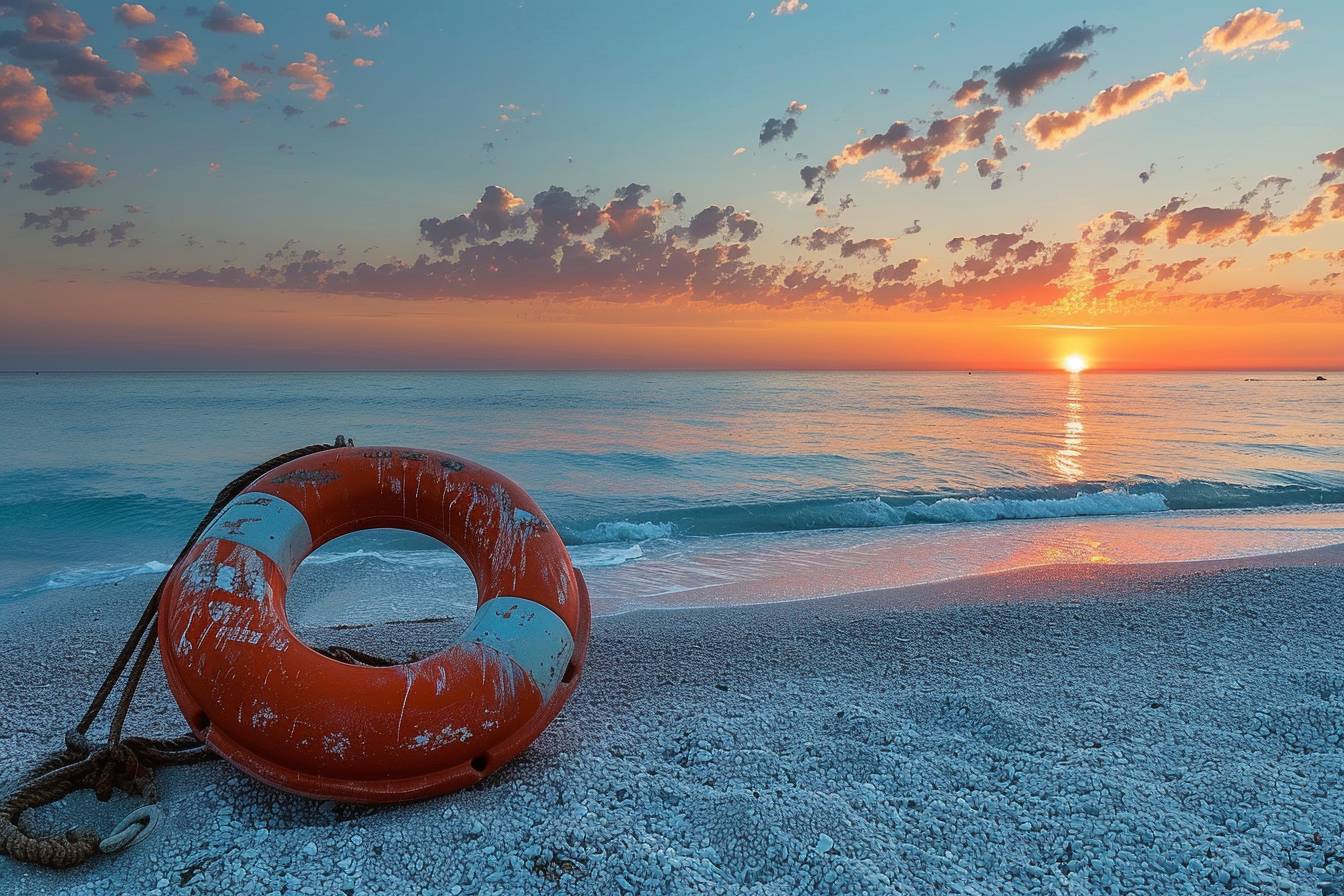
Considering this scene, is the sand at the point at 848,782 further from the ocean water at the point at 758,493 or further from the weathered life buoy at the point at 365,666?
the ocean water at the point at 758,493

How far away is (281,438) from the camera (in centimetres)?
2280

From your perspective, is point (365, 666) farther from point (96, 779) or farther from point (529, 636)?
point (96, 779)

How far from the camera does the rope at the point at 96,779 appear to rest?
8.38 ft

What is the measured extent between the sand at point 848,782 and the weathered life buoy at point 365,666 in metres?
0.22

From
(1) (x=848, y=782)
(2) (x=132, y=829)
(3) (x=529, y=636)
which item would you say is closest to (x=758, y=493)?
(1) (x=848, y=782)

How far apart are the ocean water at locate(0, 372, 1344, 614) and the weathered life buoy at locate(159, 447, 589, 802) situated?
134 inches

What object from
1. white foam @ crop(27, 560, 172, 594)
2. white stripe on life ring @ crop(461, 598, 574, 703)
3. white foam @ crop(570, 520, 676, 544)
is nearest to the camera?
white stripe on life ring @ crop(461, 598, 574, 703)

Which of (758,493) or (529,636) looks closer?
(529,636)

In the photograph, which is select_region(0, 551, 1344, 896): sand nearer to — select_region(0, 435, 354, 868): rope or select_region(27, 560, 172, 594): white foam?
select_region(0, 435, 354, 868): rope

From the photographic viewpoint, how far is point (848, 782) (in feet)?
10.0

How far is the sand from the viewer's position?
250 centimetres

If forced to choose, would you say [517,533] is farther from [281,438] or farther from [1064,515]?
[281,438]

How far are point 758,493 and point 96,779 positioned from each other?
10.7 metres

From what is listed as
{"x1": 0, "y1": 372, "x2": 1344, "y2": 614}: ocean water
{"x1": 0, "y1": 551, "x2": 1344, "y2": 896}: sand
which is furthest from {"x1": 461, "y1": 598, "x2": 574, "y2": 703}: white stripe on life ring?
{"x1": 0, "y1": 372, "x2": 1344, "y2": 614}: ocean water
